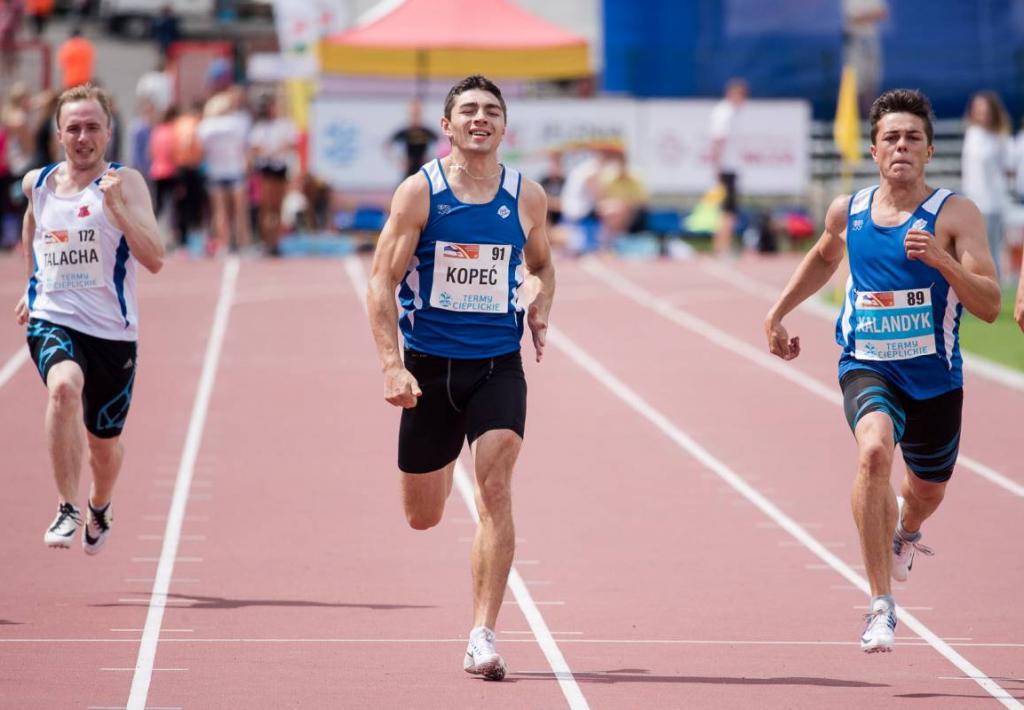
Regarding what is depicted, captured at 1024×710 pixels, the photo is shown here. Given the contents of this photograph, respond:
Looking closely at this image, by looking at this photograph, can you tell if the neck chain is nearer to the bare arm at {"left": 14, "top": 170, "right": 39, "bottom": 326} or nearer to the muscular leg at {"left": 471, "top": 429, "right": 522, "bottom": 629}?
the muscular leg at {"left": 471, "top": 429, "right": 522, "bottom": 629}

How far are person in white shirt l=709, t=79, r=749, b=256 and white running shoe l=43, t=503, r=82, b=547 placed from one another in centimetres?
1685

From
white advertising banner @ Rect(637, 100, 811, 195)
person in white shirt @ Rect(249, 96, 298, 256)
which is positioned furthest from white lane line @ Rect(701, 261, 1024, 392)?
person in white shirt @ Rect(249, 96, 298, 256)

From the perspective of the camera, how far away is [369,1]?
31.9 metres

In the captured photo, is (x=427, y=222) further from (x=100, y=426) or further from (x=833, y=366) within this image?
(x=833, y=366)

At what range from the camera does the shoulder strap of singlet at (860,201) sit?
7.03 m

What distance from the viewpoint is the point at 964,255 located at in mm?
6805

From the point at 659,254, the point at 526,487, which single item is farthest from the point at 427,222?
the point at 659,254

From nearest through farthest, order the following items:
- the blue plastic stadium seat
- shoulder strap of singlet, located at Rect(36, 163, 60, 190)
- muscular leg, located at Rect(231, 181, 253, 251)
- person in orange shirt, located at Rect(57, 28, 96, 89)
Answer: shoulder strap of singlet, located at Rect(36, 163, 60, 190)
muscular leg, located at Rect(231, 181, 253, 251)
the blue plastic stadium seat
person in orange shirt, located at Rect(57, 28, 96, 89)

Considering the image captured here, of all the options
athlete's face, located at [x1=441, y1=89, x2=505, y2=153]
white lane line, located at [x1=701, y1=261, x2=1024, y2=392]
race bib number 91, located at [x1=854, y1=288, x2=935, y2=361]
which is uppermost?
athlete's face, located at [x1=441, y1=89, x2=505, y2=153]

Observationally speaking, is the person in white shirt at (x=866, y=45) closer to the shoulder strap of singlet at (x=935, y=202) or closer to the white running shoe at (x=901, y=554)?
the white running shoe at (x=901, y=554)

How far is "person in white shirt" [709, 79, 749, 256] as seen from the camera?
23906 millimetres

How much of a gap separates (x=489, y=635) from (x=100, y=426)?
2432 mm

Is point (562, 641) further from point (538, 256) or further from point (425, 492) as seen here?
point (538, 256)

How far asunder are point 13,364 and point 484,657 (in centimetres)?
993
